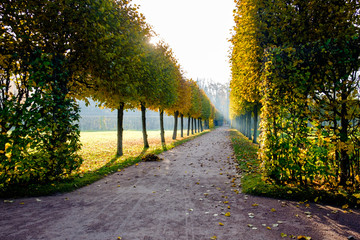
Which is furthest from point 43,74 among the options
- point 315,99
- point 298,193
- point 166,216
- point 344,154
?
point 344,154

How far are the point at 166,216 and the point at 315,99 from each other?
537cm

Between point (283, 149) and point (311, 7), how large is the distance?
16.9 feet

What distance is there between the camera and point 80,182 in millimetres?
7348

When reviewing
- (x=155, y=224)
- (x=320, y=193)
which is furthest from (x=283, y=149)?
(x=155, y=224)

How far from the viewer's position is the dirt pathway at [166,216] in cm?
398

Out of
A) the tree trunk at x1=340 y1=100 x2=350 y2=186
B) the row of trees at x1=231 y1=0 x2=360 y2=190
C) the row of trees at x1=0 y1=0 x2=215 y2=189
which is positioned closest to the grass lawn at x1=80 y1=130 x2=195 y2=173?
the row of trees at x1=0 y1=0 x2=215 y2=189

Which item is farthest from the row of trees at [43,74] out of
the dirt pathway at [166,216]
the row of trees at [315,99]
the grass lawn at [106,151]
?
the row of trees at [315,99]

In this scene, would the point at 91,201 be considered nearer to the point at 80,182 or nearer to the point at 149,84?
the point at 80,182

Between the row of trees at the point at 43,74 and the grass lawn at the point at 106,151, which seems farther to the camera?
the grass lawn at the point at 106,151

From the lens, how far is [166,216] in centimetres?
478

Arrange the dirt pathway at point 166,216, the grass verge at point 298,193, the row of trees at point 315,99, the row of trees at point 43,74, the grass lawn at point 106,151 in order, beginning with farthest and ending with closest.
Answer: the grass lawn at point 106,151 < the row of trees at point 43,74 < the row of trees at point 315,99 < the grass verge at point 298,193 < the dirt pathway at point 166,216

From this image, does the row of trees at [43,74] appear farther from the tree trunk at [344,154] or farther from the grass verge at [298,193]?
the tree trunk at [344,154]

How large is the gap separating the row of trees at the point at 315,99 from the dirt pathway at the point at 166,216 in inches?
52.2

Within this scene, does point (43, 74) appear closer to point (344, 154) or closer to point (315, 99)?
point (315, 99)
